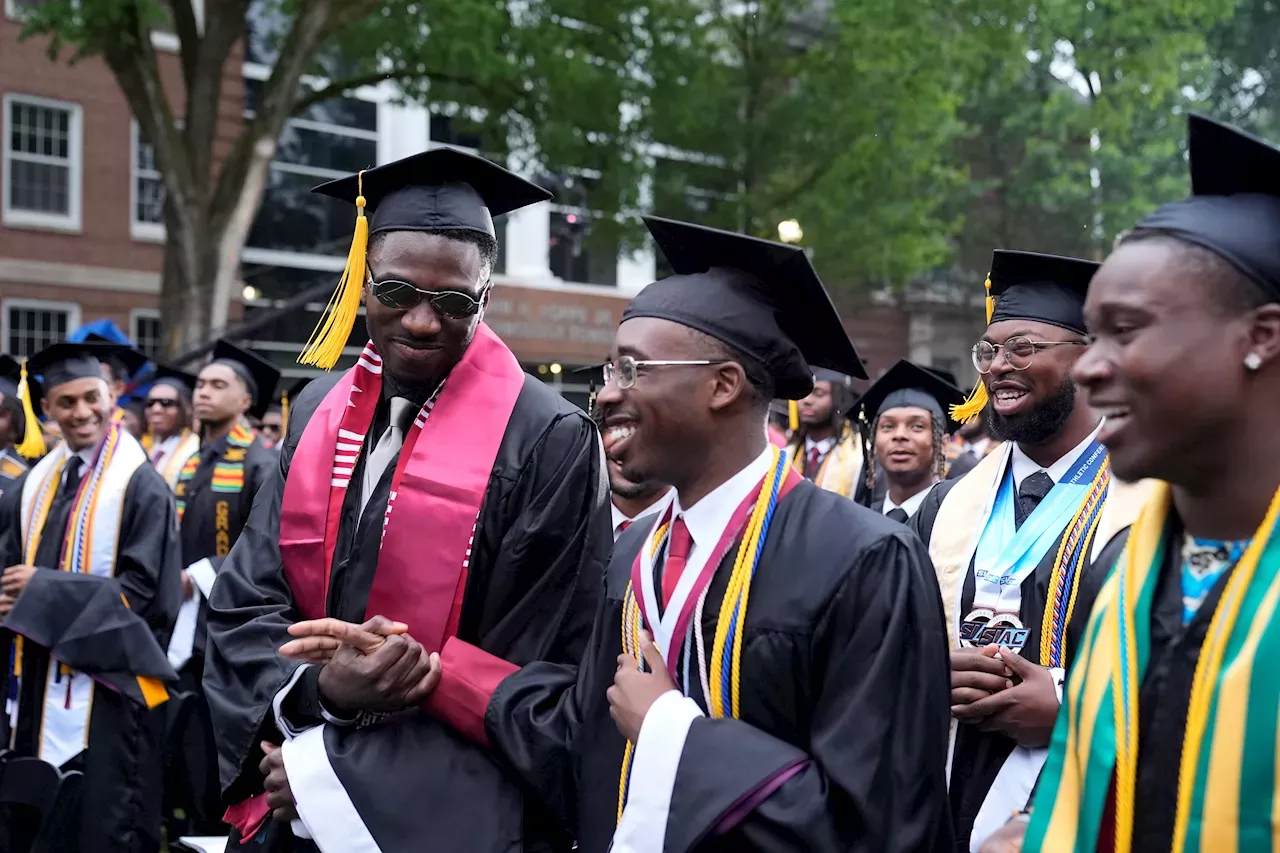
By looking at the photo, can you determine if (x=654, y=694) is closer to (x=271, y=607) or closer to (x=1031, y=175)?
(x=271, y=607)

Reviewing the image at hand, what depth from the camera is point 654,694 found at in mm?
2438

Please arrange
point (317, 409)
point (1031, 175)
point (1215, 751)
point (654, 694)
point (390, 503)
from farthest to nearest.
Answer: point (1031, 175), point (317, 409), point (390, 503), point (654, 694), point (1215, 751)

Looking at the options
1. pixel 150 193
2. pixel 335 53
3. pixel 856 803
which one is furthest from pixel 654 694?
pixel 150 193

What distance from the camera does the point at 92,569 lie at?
608 cm

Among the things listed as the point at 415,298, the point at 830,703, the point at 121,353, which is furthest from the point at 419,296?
the point at 121,353

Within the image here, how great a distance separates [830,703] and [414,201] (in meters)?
1.69

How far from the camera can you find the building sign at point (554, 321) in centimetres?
2469

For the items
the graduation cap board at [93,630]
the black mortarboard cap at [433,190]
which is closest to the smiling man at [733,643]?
the black mortarboard cap at [433,190]

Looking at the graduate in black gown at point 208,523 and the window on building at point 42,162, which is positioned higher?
the window on building at point 42,162

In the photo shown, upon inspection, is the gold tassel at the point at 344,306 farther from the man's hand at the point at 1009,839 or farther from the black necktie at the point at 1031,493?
the man's hand at the point at 1009,839

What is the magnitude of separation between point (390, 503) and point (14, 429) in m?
5.84

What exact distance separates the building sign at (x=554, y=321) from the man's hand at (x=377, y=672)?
845 inches

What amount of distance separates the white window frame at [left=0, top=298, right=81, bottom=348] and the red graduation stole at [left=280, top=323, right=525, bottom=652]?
17815 millimetres

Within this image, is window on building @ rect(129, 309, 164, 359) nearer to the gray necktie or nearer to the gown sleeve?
the gray necktie
